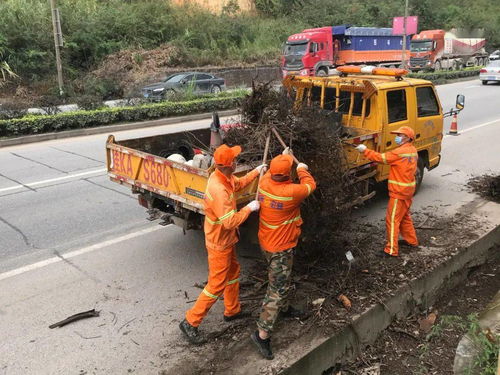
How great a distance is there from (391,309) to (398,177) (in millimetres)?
1659

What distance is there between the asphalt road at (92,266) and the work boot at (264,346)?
2.04 ft

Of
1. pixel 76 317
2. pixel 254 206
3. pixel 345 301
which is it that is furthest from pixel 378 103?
pixel 76 317

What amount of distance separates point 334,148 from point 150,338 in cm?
276

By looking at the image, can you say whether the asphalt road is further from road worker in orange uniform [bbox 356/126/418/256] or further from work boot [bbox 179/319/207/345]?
road worker in orange uniform [bbox 356/126/418/256]

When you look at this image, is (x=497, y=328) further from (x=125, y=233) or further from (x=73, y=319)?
(x=125, y=233)

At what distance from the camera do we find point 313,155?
16.5 feet

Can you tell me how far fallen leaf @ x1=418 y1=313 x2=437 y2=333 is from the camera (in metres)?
4.92

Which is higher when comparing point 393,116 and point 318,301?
point 393,116

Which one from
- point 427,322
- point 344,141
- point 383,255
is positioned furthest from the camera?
point 344,141

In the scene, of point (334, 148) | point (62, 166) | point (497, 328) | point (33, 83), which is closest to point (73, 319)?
point (334, 148)

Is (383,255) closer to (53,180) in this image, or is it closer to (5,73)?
(53,180)

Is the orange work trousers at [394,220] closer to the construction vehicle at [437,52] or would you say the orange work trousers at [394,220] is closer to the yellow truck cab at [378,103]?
the yellow truck cab at [378,103]

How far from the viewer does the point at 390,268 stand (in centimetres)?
539

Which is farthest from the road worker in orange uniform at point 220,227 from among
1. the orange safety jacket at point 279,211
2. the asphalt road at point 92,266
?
the asphalt road at point 92,266
